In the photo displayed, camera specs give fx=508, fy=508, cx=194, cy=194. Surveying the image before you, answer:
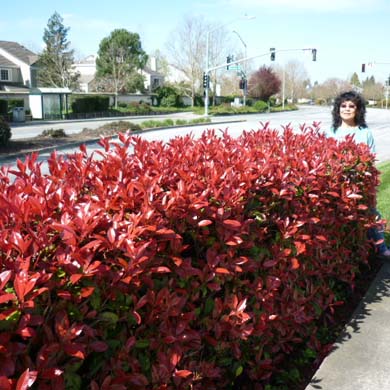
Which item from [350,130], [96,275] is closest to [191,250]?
[96,275]

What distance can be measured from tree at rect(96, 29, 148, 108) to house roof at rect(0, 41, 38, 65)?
9.83m

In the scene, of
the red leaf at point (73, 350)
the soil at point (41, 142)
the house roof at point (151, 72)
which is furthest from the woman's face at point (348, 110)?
the house roof at point (151, 72)

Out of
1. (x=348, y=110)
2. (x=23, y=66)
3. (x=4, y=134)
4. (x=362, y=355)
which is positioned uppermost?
(x=23, y=66)

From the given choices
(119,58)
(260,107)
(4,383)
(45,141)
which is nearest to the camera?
(4,383)

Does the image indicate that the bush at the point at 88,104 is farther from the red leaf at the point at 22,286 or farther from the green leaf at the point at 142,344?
the red leaf at the point at 22,286

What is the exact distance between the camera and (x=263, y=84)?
81.0 m

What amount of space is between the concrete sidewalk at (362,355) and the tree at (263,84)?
7993 cm

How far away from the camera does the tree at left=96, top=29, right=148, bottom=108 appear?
65.8m

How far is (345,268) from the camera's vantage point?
387cm

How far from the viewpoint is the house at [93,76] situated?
77.6m

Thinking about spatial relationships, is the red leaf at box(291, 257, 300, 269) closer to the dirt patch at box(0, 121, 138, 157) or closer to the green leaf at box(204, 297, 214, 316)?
the green leaf at box(204, 297, 214, 316)

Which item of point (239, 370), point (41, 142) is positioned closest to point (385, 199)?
point (239, 370)

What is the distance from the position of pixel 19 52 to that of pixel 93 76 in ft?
74.3

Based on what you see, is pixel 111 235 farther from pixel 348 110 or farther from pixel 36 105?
pixel 36 105
